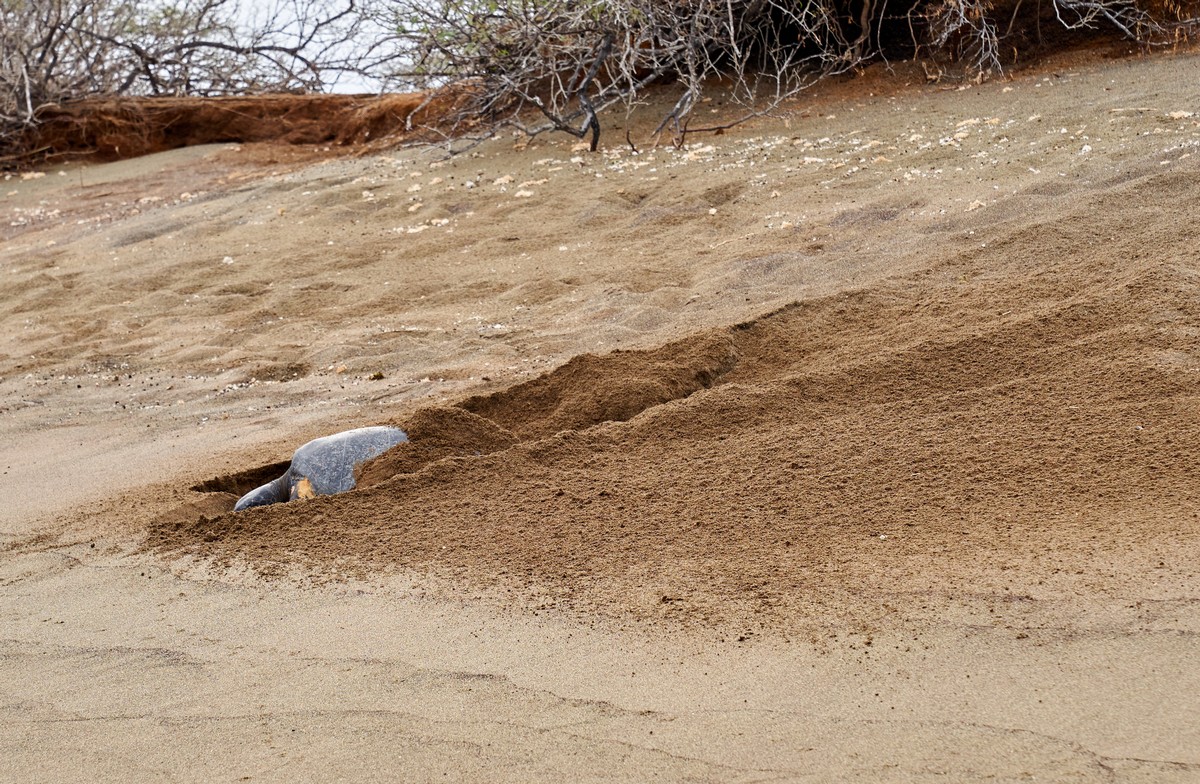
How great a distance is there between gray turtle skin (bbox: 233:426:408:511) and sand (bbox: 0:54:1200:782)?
7 cm

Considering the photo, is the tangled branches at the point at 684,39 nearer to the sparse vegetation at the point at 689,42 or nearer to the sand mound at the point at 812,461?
the sparse vegetation at the point at 689,42

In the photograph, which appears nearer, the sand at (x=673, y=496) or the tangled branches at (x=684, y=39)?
the sand at (x=673, y=496)

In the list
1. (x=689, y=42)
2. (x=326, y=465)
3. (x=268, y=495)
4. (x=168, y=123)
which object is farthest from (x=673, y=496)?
(x=168, y=123)

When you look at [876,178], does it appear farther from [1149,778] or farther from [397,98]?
[397,98]

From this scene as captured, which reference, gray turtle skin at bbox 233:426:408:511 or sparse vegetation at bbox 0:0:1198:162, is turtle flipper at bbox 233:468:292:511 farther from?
sparse vegetation at bbox 0:0:1198:162

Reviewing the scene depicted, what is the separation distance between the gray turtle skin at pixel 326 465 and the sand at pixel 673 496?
0.07 metres

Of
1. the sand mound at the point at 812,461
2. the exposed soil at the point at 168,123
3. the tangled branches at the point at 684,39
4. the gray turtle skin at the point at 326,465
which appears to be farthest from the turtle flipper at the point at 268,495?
the exposed soil at the point at 168,123

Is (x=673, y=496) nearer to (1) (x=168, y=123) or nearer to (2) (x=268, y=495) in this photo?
(2) (x=268, y=495)

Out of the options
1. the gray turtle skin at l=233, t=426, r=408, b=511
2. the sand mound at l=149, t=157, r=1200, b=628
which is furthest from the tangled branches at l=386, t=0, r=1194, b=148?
the gray turtle skin at l=233, t=426, r=408, b=511

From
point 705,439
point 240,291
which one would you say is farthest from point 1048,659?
point 240,291

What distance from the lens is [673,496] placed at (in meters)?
2.62

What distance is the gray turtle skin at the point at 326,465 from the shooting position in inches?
118

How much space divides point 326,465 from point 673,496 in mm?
962

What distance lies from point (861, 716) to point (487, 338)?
9.31ft
